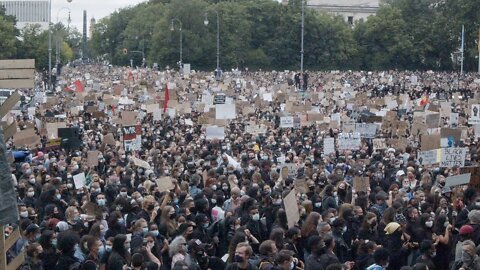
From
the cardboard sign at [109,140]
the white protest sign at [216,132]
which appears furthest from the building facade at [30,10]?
the white protest sign at [216,132]

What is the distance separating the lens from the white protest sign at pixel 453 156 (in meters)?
19.0

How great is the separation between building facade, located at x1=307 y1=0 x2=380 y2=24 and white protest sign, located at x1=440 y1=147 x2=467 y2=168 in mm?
125215

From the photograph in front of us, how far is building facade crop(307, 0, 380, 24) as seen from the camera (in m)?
145

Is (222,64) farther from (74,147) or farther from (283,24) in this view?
(74,147)

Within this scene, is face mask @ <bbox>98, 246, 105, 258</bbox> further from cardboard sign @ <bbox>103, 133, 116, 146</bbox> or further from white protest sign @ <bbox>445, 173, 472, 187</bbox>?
cardboard sign @ <bbox>103, 133, 116, 146</bbox>

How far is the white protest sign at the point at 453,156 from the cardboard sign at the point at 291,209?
6498 millimetres

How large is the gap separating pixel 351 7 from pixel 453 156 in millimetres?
128563

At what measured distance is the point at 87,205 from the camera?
12898 millimetres

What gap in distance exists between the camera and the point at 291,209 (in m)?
13.0

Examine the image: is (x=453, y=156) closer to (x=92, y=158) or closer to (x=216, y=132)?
(x=92, y=158)

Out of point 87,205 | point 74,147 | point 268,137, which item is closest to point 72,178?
point 87,205

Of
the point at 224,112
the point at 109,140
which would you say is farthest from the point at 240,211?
the point at 224,112

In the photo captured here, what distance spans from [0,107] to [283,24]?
96.9m

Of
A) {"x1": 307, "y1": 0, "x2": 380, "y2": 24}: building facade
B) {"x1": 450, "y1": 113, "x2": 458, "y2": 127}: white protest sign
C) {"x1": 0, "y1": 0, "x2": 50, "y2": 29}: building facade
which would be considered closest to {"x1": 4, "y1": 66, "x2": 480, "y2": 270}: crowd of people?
{"x1": 450, "y1": 113, "x2": 458, "y2": 127}: white protest sign
